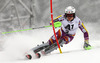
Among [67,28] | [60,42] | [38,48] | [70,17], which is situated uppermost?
[70,17]

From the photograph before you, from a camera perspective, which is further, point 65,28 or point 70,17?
point 65,28

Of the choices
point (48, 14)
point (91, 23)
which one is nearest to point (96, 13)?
point (91, 23)

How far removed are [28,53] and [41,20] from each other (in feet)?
43.0

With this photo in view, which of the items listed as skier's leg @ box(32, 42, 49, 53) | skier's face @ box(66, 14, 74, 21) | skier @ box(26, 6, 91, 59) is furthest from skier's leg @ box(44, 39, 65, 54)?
skier's face @ box(66, 14, 74, 21)

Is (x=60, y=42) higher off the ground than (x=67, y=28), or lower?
lower

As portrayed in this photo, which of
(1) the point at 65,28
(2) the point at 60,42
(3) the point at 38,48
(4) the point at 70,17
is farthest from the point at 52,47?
(4) the point at 70,17

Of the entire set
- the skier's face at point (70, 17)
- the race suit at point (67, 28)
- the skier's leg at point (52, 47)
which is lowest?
the skier's leg at point (52, 47)

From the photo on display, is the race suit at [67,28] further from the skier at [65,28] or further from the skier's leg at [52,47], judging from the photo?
the skier's leg at [52,47]

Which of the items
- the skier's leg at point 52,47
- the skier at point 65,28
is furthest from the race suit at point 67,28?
the skier's leg at point 52,47

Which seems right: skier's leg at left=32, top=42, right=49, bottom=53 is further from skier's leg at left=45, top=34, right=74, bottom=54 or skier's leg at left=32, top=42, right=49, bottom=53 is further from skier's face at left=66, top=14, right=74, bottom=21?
skier's face at left=66, top=14, right=74, bottom=21

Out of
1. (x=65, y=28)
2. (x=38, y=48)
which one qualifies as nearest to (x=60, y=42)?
(x=65, y=28)

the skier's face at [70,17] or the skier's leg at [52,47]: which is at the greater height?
the skier's face at [70,17]

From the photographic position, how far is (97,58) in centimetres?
395

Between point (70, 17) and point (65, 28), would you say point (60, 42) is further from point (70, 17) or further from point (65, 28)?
point (70, 17)
